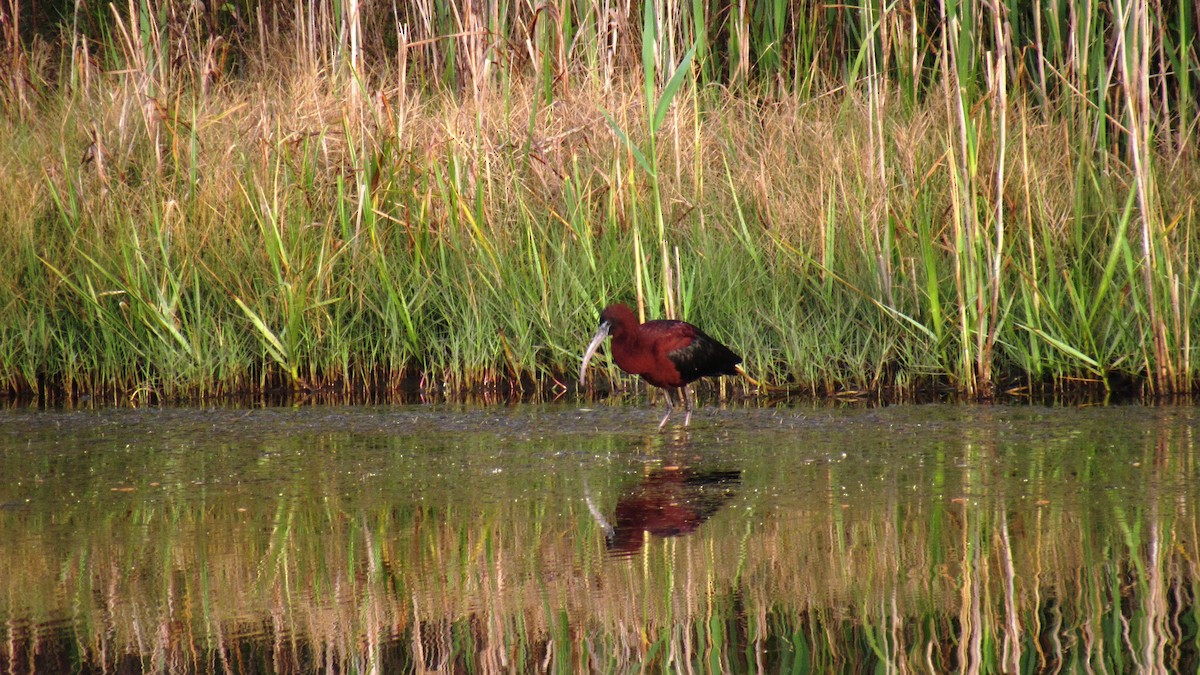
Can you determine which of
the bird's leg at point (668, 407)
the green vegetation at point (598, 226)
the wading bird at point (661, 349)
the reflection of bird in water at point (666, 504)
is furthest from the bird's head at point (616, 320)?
the reflection of bird in water at point (666, 504)

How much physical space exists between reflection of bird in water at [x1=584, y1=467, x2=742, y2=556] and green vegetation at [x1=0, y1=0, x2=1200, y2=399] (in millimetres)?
1798

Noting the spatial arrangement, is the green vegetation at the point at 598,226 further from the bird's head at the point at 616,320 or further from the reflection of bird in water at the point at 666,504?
the reflection of bird in water at the point at 666,504

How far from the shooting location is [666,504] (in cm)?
466

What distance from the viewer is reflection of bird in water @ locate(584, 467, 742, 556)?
14.0 ft

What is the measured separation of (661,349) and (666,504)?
159 centimetres

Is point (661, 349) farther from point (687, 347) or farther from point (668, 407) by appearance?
point (668, 407)

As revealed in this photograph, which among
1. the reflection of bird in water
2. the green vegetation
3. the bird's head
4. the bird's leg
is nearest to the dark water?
the reflection of bird in water

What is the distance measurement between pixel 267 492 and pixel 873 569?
205 cm

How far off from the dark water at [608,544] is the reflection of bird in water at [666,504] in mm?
15

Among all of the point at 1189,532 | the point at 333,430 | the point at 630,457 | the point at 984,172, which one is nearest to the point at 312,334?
the point at 333,430

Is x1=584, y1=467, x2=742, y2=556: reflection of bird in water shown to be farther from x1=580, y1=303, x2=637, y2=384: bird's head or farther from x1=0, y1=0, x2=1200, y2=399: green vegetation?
x1=0, y1=0, x2=1200, y2=399: green vegetation

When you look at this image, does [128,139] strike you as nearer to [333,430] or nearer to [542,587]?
[333,430]

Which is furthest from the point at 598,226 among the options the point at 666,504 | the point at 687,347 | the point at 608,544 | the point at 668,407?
the point at 608,544

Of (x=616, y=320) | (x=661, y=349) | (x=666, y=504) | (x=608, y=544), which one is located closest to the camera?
(x=608, y=544)
